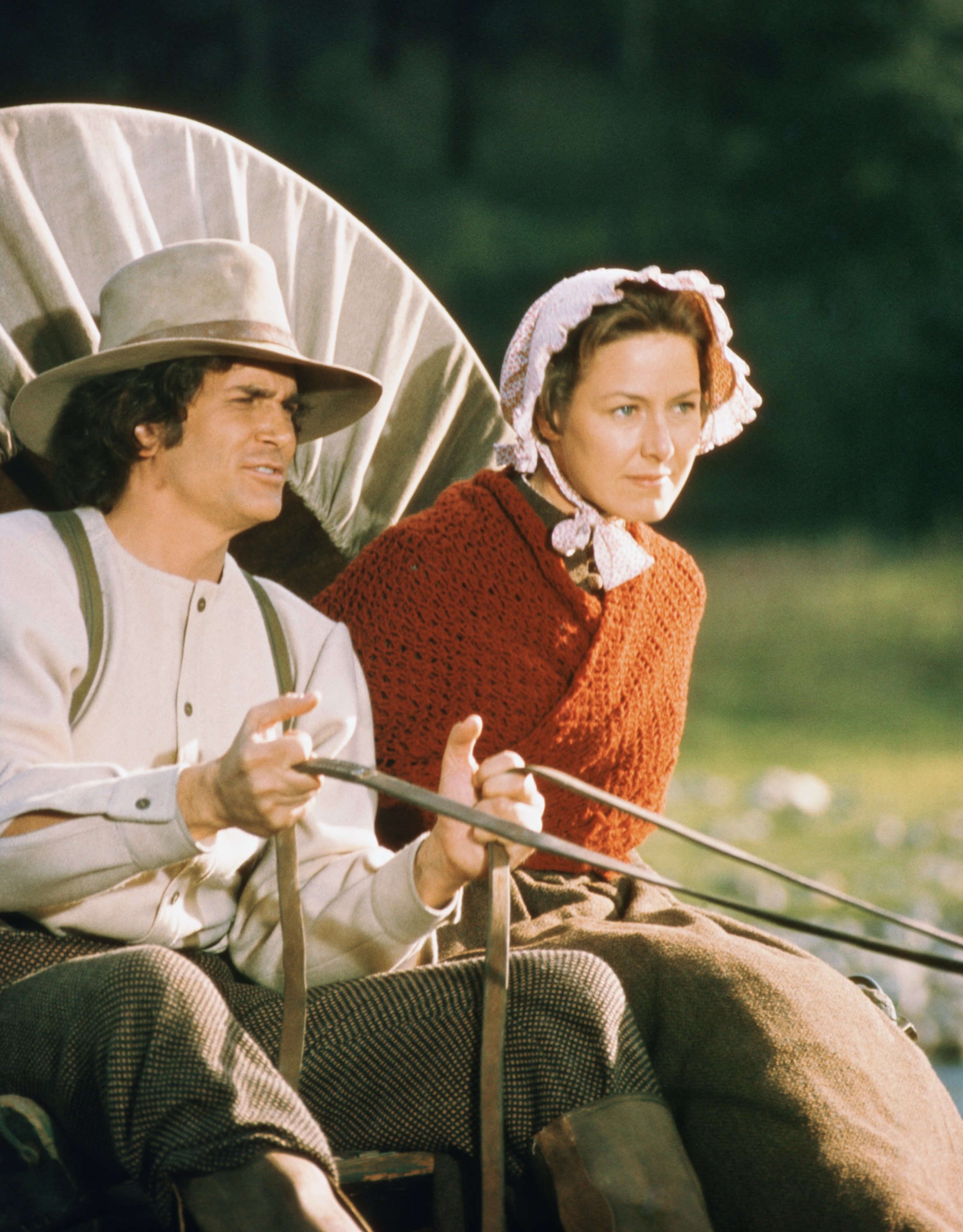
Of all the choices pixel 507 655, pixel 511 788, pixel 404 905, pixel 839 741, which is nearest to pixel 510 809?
pixel 511 788

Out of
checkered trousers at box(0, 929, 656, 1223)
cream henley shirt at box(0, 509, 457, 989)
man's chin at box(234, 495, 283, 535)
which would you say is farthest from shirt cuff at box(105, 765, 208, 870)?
man's chin at box(234, 495, 283, 535)

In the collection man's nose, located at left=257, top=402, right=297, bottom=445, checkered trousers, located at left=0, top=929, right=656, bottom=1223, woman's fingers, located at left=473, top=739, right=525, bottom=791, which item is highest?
man's nose, located at left=257, top=402, right=297, bottom=445

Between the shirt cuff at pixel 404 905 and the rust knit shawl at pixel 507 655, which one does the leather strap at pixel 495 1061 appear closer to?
the shirt cuff at pixel 404 905

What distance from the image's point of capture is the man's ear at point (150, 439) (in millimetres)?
2125

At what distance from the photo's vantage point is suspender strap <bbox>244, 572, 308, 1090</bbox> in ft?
5.95

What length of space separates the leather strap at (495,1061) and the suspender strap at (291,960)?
0.70 feet

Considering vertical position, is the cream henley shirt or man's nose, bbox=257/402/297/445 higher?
man's nose, bbox=257/402/297/445

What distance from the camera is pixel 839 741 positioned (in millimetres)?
10883

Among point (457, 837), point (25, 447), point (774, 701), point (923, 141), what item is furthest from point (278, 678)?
point (923, 141)

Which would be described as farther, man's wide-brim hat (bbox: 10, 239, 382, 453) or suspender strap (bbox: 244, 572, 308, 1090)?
man's wide-brim hat (bbox: 10, 239, 382, 453)

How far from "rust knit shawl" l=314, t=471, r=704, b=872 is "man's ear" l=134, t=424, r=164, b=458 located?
0.45 meters

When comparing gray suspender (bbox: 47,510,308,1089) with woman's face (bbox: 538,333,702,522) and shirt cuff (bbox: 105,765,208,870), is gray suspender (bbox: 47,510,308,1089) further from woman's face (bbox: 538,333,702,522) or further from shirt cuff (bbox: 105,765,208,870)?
woman's face (bbox: 538,333,702,522)

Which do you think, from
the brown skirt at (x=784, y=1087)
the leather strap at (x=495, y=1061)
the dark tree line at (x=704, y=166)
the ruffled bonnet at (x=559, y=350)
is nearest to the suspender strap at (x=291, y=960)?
the leather strap at (x=495, y=1061)

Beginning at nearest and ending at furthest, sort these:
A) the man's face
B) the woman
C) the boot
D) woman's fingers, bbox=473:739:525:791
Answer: the boot < woman's fingers, bbox=473:739:525:791 < the man's face < the woman
